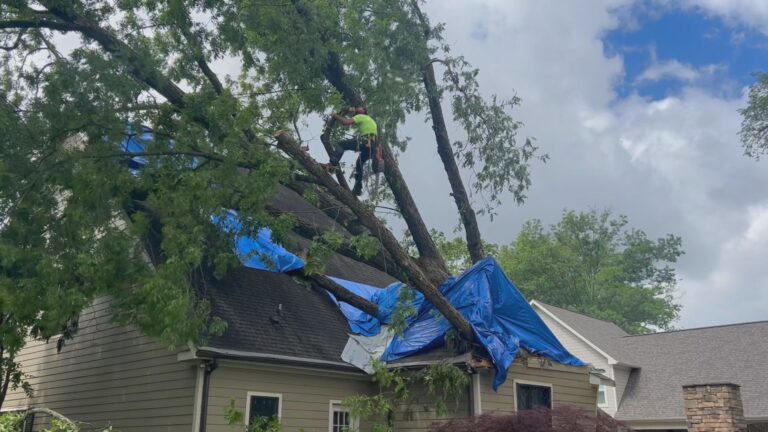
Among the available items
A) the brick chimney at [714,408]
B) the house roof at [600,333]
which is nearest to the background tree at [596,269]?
the house roof at [600,333]

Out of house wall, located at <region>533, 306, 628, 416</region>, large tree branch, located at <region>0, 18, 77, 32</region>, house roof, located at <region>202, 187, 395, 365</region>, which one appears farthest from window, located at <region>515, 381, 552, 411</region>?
large tree branch, located at <region>0, 18, 77, 32</region>

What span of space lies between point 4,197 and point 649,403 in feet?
62.6

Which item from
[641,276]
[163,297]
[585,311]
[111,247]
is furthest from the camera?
[641,276]

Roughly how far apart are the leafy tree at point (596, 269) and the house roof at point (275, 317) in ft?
101

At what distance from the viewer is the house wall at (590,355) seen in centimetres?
2238

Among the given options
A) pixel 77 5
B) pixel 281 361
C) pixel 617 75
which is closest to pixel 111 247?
pixel 281 361

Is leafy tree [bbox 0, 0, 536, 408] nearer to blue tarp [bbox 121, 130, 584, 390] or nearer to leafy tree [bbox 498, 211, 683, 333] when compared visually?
blue tarp [bbox 121, 130, 584, 390]

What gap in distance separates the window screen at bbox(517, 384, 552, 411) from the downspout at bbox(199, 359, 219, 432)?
5.38 metres

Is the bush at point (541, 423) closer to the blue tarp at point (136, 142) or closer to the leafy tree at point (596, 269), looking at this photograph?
the blue tarp at point (136, 142)

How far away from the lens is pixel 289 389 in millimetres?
11664

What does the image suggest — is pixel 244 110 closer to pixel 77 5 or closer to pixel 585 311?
pixel 77 5

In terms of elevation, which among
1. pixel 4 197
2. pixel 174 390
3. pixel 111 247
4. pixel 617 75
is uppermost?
pixel 617 75

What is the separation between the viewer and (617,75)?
20.8 meters

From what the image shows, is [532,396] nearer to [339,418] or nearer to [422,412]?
[422,412]
